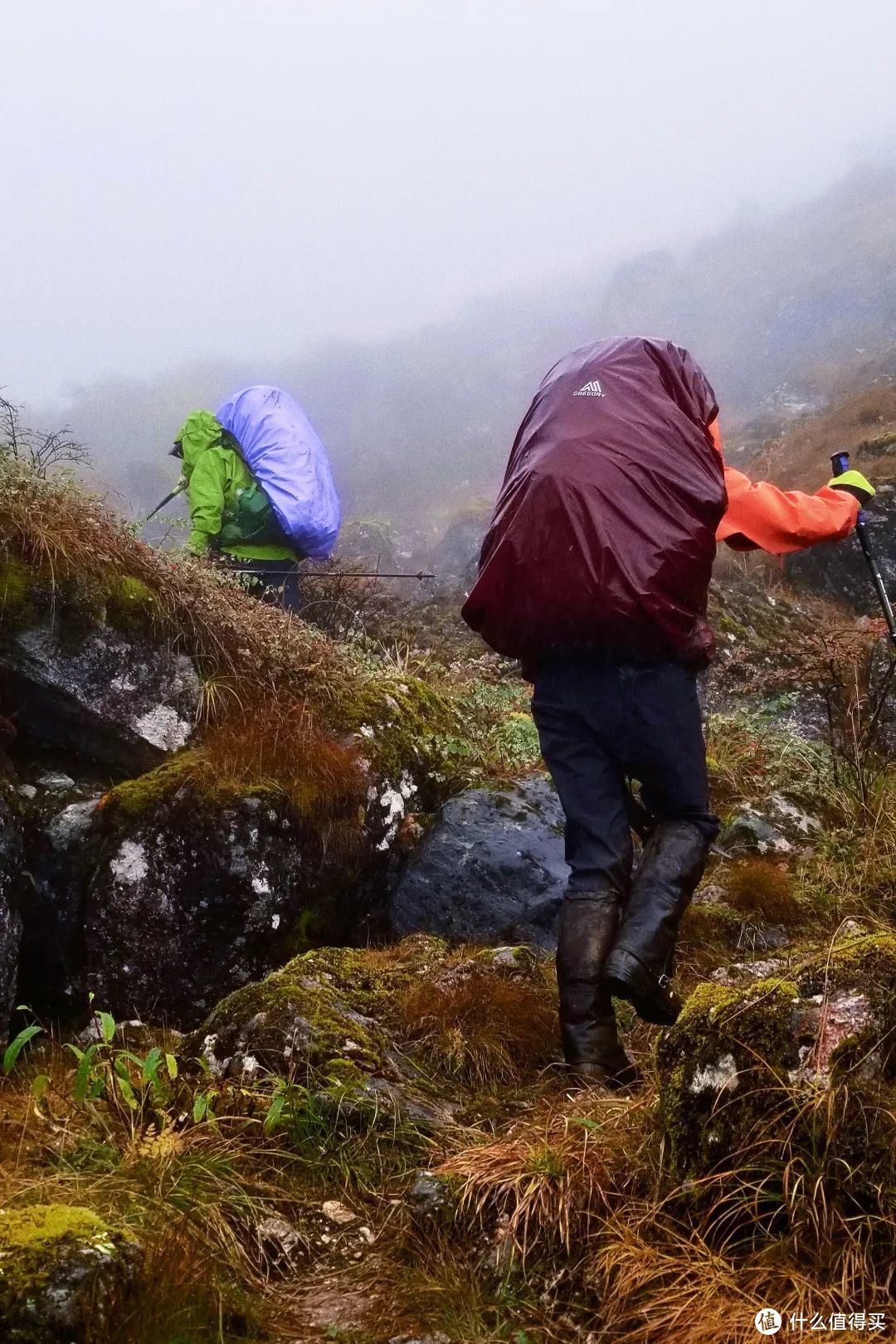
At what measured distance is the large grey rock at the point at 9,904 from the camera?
4.01 metres

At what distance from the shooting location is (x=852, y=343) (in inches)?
1219

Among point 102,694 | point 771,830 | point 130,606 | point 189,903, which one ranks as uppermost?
point 130,606

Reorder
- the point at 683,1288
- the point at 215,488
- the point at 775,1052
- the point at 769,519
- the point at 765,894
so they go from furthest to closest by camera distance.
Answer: the point at 215,488, the point at 765,894, the point at 769,519, the point at 775,1052, the point at 683,1288

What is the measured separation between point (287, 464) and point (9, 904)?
4394mm

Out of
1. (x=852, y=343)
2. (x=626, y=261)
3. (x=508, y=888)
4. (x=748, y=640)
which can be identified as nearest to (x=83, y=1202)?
(x=508, y=888)

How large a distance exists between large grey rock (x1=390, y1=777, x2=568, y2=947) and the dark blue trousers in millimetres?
1470

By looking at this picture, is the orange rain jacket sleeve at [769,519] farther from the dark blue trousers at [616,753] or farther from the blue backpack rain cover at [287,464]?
the blue backpack rain cover at [287,464]

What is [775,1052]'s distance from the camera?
2.06 meters

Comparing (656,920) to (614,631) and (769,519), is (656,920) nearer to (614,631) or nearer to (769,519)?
(614,631)

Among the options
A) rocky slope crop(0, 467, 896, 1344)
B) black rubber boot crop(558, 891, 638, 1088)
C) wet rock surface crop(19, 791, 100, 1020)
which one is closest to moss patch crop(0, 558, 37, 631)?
rocky slope crop(0, 467, 896, 1344)

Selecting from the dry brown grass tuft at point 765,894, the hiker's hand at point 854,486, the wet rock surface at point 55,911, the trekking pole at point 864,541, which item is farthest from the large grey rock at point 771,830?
the wet rock surface at point 55,911

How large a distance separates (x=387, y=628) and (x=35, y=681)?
14.8 ft

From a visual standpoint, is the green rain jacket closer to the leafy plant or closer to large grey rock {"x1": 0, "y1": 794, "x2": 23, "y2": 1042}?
large grey rock {"x1": 0, "y1": 794, "x2": 23, "y2": 1042}

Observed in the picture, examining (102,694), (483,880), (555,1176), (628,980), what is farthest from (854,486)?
(102,694)
